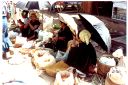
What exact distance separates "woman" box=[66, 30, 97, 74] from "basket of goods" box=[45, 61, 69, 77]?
0.09 m

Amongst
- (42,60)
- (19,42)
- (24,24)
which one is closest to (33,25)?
(24,24)

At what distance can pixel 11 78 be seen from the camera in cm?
217

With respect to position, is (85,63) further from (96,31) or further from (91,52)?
(96,31)

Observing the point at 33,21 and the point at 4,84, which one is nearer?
the point at 4,84

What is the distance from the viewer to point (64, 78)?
6.57ft

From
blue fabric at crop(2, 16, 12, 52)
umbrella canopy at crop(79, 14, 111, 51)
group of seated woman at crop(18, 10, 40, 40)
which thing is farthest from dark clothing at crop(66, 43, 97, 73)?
group of seated woman at crop(18, 10, 40, 40)

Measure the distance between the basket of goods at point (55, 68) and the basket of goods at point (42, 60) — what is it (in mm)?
81

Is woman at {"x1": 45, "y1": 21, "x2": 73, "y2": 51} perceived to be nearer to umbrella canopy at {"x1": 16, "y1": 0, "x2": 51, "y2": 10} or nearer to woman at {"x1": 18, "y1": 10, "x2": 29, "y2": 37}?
umbrella canopy at {"x1": 16, "y1": 0, "x2": 51, "y2": 10}

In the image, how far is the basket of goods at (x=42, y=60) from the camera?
2371 mm

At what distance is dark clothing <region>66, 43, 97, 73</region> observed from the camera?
2232mm

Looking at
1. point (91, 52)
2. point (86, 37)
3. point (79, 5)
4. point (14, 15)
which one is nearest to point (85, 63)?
point (91, 52)

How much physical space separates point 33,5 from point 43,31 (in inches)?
15.6

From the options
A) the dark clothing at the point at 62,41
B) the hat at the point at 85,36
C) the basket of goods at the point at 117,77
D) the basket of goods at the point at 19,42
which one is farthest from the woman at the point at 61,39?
the basket of goods at the point at 117,77

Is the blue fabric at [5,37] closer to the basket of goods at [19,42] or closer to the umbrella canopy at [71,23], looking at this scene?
the basket of goods at [19,42]
